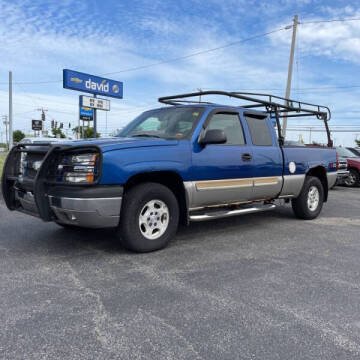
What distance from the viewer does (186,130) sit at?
16.1 ft

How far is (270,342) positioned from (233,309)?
0.53 m

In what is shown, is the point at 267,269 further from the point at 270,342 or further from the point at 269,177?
the point at 269,177

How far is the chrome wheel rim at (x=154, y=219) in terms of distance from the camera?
4.37 meters

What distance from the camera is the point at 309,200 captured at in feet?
22.7

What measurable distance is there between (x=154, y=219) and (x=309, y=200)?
12.1 feet

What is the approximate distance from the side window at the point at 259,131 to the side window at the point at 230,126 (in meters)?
0.23

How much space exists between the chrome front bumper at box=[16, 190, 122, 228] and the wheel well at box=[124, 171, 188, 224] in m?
0.42

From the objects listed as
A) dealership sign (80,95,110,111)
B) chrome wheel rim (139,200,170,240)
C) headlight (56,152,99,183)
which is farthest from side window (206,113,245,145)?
dealership sign (80,95,110,111)

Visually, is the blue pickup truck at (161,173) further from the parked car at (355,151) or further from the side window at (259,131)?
the parked car at (355,151)

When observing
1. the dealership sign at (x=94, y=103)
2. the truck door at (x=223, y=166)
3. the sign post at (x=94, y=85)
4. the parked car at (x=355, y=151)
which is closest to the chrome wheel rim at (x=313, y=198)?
the truck door at (x=223, y=166)

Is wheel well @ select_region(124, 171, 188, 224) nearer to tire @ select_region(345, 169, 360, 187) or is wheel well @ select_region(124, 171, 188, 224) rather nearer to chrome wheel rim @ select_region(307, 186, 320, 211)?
chrome wheel rim @ select_region(307, 186, 320, 211)

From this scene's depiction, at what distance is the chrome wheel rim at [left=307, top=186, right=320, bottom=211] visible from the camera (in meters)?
6.91

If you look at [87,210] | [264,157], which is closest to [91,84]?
[264,157]

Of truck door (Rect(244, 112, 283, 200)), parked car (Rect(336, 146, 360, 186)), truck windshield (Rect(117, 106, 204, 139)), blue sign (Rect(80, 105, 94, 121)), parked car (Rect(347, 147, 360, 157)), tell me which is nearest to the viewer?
truck windshield (Rect(117, 106, 204, 139))
